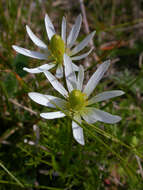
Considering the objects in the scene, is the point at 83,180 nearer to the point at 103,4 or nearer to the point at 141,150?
the point at 141,150

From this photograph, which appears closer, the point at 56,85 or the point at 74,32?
the point at 56,85

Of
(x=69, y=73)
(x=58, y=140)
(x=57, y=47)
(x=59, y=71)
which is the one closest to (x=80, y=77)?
(x=69, y=73)

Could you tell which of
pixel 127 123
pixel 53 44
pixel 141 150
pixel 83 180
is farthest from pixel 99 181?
A: pixel 53 44

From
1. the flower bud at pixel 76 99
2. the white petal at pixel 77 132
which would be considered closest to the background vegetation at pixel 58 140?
the white petal at pixel 77 132

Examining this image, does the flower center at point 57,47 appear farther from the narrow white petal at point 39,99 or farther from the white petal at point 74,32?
the narrow white petal at point 39,99

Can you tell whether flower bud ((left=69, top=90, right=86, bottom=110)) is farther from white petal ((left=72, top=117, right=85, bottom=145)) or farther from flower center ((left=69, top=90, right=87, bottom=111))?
white petal ((left=72, top=117, right=85, bottom=145))

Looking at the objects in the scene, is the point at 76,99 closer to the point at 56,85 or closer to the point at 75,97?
the point at 75,97
